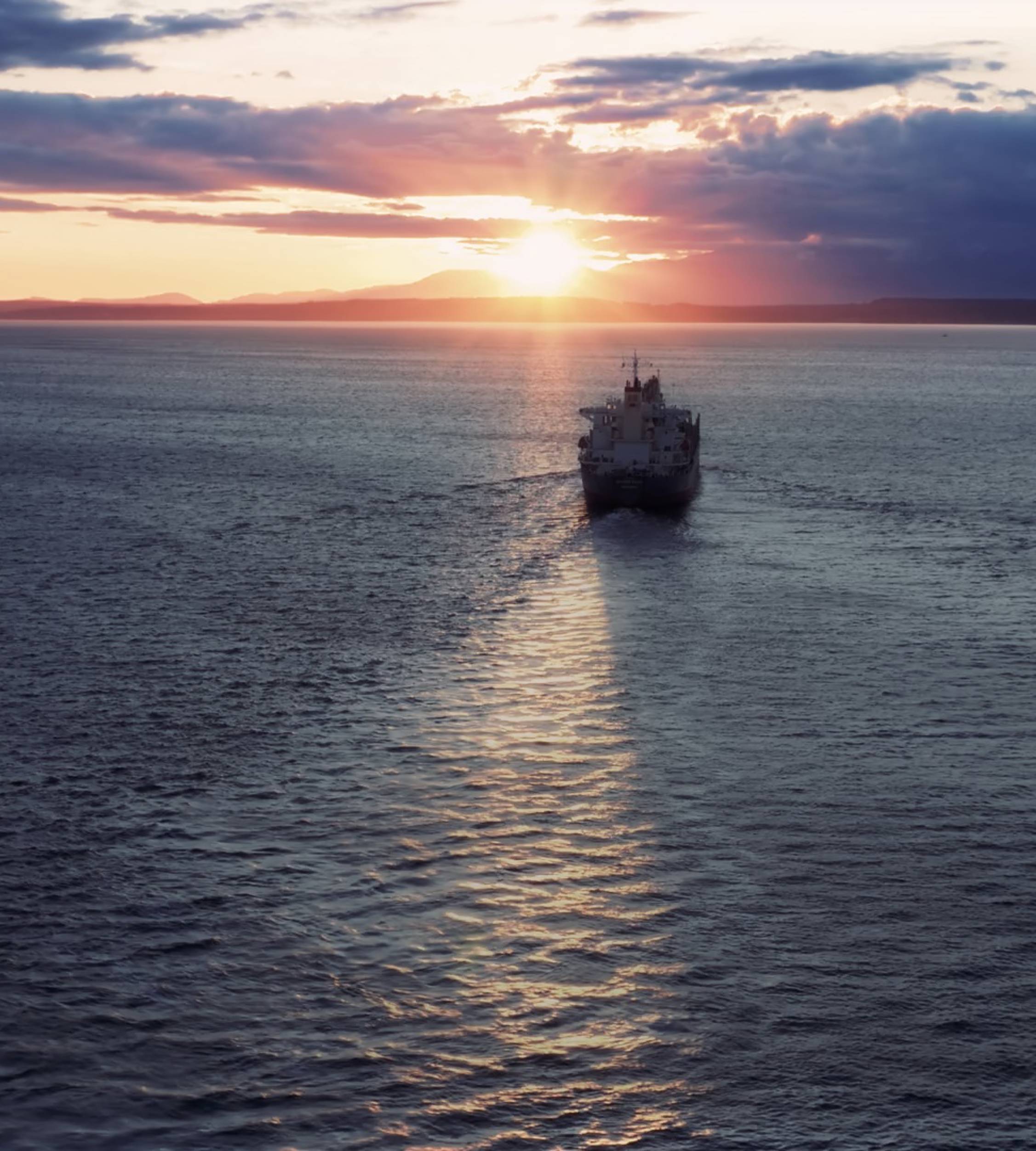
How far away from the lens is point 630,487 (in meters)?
92.8

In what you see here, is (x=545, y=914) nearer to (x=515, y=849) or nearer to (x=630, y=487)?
(x=515, y=849)

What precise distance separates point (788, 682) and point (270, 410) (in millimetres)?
137268

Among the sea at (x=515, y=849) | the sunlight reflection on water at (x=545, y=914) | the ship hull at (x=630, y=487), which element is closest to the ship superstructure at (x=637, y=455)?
the ship hull at (x=630, y=487)

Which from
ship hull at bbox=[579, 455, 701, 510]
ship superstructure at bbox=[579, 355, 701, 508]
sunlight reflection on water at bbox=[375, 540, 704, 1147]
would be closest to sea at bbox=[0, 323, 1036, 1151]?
sunlight reflection on water at bbox=[375, 540, 704, 1147]

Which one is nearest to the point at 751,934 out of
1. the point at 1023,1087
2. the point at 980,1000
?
the point at 980,1000

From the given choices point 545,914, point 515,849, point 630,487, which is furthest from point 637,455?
point 545,914

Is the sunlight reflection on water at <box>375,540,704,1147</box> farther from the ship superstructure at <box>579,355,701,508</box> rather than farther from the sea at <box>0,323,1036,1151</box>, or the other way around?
the ship superstructure at <box>579,355,701,508</box>

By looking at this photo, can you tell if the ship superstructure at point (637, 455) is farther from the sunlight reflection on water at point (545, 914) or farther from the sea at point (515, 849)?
the sunlight reflection on water at point (545, 914)

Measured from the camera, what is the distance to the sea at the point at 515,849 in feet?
82.8

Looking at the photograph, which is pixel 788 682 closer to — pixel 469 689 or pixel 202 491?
pixel 469 689

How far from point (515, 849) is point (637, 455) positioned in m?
63.0

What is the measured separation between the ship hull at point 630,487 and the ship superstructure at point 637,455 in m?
0.03

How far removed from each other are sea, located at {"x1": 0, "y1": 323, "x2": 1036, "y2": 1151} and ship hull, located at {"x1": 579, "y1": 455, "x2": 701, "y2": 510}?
52.6 ft

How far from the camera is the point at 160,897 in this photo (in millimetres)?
32469
